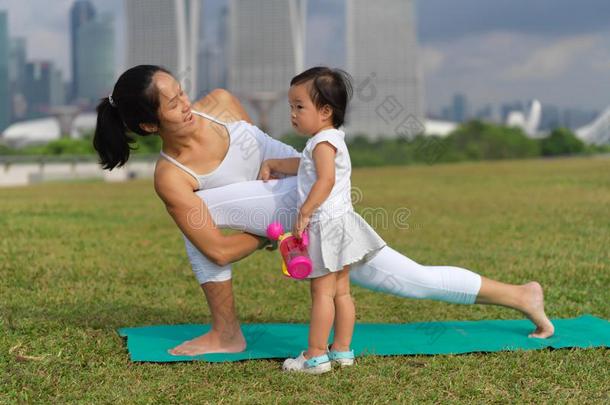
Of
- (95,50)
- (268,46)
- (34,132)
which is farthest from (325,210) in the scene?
(95,50)

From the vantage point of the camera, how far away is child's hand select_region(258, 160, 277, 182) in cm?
327

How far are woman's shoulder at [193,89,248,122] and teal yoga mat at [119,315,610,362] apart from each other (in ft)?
3.48

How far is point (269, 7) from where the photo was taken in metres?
97.0

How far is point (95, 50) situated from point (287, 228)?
181287 mm

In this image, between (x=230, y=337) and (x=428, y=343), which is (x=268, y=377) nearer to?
(x=230, y=337)

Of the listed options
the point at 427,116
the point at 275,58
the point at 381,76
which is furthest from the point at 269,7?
the point at 427,116

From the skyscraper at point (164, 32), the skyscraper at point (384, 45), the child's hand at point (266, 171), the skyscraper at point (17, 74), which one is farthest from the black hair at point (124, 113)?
the skyscraper at point (17, 74)

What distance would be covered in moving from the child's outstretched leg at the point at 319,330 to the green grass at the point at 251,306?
99mm

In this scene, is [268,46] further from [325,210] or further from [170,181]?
[325,210]

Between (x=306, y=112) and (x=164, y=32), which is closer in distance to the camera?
(x=306, y=112)

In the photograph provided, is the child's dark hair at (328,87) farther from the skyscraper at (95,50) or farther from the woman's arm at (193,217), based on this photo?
the skyscraper at (95,50)

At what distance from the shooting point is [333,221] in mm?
2912

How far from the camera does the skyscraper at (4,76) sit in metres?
110

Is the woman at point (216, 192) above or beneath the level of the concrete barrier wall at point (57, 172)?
above
